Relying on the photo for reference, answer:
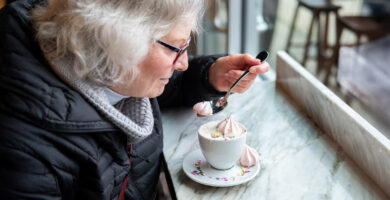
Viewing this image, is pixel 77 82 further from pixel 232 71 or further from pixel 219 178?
pixel 232 71

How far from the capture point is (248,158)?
3.29 feet

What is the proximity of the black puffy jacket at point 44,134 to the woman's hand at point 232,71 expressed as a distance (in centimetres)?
43

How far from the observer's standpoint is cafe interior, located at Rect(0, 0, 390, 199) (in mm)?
1493

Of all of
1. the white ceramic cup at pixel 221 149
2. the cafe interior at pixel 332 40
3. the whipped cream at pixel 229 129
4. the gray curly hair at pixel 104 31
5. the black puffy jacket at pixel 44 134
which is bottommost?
the cafe interior at pixel 332 40

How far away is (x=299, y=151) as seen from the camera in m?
1.09

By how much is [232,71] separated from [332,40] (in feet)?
2.79

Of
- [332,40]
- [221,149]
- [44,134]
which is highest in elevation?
[44,134]

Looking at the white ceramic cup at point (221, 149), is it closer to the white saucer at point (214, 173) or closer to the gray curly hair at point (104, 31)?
the white saucer at point (214, 173)

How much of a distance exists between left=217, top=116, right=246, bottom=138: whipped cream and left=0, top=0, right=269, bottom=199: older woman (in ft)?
0.58

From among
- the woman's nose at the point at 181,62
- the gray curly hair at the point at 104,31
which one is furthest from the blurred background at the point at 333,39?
the gray curly hair at the point at 104,31

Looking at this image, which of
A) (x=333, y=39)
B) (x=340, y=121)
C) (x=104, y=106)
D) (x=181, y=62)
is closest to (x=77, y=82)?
(x=104, y=106)

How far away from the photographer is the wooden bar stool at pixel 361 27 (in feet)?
4.76

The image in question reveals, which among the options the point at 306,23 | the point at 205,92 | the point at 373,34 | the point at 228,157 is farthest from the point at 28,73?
the point at 306,23

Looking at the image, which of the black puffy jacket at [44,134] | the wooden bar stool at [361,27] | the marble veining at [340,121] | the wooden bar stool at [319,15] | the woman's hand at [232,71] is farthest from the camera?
the wooden bar stool at [319,15]
